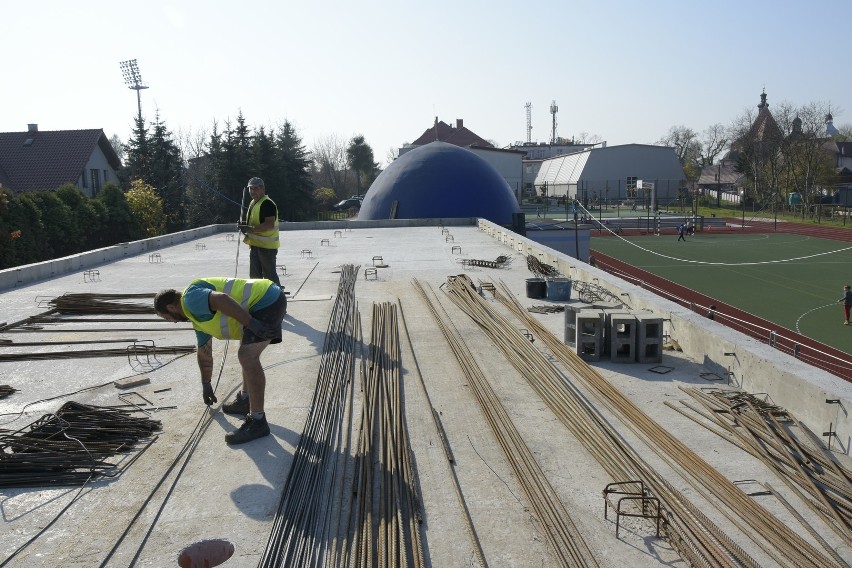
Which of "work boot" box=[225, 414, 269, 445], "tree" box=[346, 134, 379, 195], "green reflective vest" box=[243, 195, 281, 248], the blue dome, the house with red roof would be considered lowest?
"work boot" box=[225, 414, 269, 445]

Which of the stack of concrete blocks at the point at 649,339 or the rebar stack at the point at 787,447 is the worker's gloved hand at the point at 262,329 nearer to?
the rebar stack at the point at 787,447

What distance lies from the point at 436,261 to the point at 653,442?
11692 millimetres

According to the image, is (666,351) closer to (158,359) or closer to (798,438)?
(798,438)

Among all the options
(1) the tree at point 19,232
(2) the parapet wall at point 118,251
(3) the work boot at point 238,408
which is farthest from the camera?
(1) the tree at point 19,232

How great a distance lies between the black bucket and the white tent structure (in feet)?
204

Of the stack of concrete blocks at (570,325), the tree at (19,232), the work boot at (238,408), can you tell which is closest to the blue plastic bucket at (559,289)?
the stack of concrete blocks at (570,325)

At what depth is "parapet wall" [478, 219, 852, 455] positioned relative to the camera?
17.3 ft

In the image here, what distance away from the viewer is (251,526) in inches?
169

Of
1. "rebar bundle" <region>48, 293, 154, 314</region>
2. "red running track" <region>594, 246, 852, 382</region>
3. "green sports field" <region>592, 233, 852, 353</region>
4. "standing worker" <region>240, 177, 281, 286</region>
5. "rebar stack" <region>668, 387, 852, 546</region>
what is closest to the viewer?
"rebar stack" <region>668, 387, 852, 546</region>

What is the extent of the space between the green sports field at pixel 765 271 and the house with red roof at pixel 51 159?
3066 centimetres

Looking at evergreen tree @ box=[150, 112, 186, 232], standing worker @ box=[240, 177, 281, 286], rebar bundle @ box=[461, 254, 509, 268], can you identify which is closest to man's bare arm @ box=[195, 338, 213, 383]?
standing worker @ box=[240, 177, 281, 286]

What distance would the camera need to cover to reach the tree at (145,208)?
32281mm

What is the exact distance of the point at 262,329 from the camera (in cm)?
539

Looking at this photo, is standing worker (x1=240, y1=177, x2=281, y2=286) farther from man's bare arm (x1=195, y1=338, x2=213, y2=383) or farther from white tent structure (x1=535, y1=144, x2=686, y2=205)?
white tent structure (x1=535, y1=144, x2=686, y2=205)
